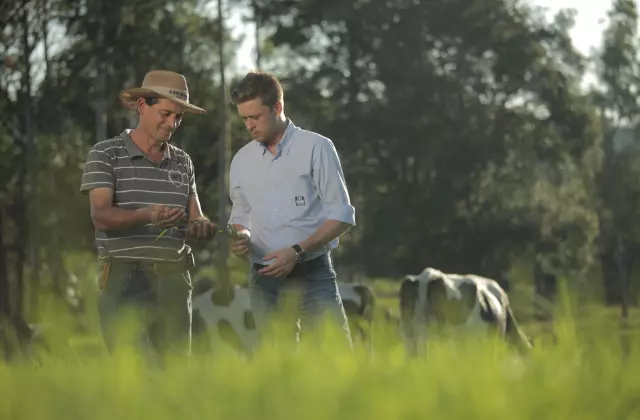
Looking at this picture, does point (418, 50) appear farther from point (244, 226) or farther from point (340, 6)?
point (244, 226)

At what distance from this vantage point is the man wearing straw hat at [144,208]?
5145 mm

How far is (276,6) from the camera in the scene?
42.4 m

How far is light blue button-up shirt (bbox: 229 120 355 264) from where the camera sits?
515 centimetres

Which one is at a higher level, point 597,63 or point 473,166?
point 597,63

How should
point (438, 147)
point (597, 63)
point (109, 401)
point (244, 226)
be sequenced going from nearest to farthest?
1. point (109, 401)
2. point (244, 226)
3. point (438, 147)
4. point (597, 63)

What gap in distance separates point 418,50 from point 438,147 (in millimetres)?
3659

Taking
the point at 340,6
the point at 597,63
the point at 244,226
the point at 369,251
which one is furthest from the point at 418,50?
the point at 244,226

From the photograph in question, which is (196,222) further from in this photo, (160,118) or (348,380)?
(348,380)

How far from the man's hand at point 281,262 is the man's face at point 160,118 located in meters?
0.72

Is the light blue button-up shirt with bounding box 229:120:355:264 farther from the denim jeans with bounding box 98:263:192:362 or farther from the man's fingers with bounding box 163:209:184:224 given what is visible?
the man's fingers with bounding box 163:209:184:224

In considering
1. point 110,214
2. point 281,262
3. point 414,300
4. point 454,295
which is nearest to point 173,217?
point 110,214

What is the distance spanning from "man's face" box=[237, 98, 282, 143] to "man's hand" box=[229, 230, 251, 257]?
42 centimetres

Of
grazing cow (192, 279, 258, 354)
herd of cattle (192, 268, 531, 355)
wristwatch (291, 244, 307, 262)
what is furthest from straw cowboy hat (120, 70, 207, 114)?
grazing cow (192, 279, 258, 354)

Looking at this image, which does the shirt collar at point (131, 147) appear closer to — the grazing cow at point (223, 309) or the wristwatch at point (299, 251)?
the wristwatch at point (299, 251)
